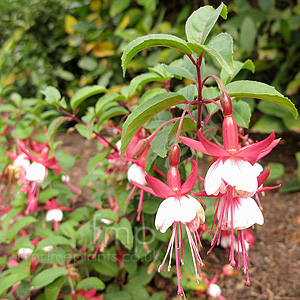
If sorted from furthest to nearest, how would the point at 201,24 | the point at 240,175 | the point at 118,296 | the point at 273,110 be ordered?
1. the point at 273,110
2. the point at 118,296
3. the point at 201,24
4. the point at 240,175

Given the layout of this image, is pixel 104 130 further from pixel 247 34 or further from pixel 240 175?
pixel 247 34

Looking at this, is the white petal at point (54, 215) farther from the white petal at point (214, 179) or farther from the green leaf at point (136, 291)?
the white petal at point (214, 179)

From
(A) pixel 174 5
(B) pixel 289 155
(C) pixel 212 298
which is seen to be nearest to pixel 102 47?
Result: (A) pixel 174 5

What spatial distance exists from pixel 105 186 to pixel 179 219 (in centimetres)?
66

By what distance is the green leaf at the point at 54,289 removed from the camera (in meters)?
0.68

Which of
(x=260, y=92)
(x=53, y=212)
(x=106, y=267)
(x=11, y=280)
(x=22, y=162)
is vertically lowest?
(x=106, y=267)

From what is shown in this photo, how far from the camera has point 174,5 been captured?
1.91m

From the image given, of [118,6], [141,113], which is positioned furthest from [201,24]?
[118,6]

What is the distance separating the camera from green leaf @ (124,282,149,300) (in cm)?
81

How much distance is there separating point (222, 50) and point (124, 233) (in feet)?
1.61

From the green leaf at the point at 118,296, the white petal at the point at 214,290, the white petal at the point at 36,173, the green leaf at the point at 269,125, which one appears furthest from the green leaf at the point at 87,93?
the green leaf at the point at 269,125

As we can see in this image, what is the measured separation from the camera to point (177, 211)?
373 mm

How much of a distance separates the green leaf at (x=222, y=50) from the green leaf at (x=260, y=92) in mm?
57

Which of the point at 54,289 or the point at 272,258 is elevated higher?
the point at 54,289
